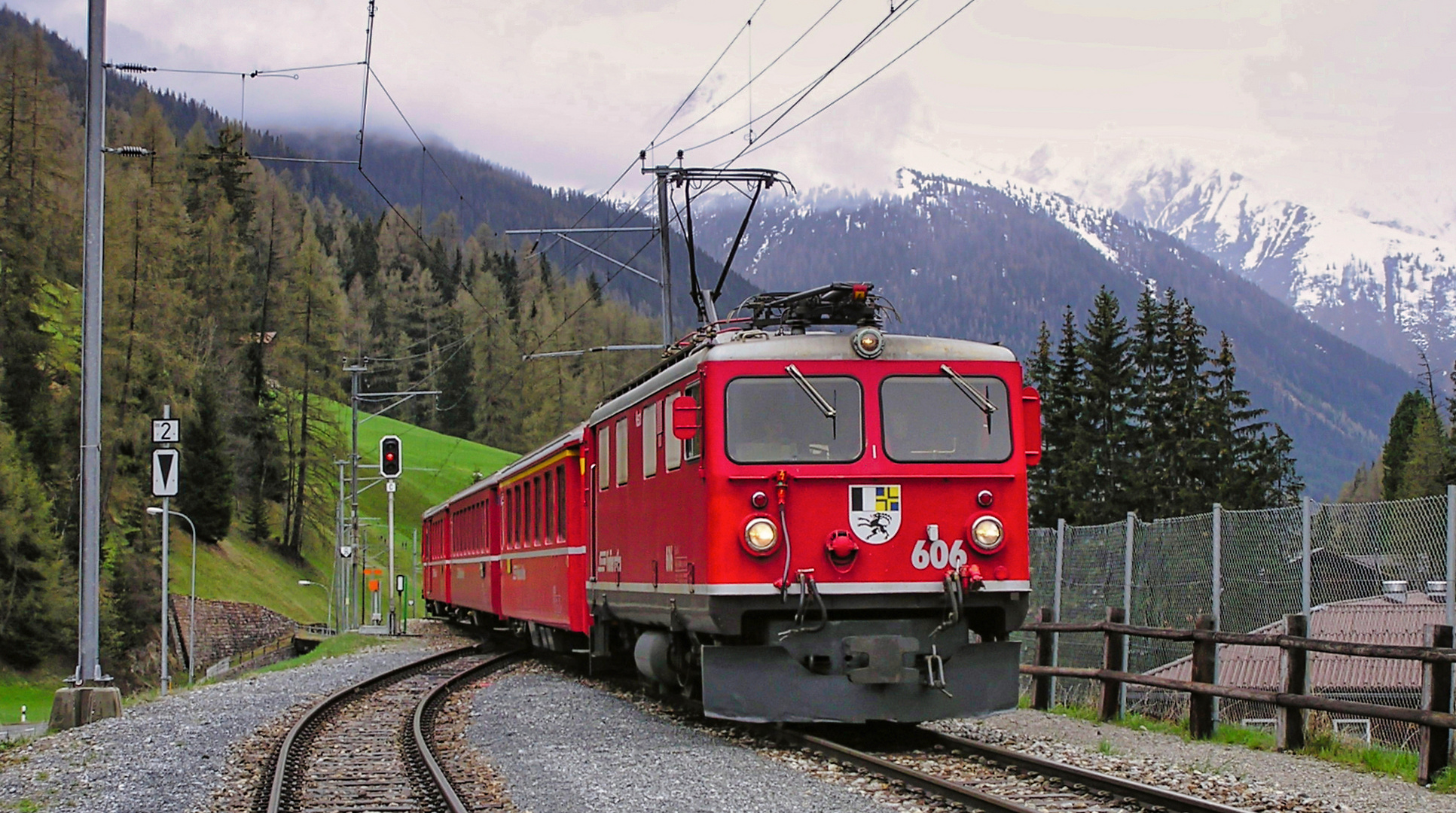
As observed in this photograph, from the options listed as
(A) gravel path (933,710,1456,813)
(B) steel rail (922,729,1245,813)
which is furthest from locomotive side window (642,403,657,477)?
(B) steel rail (922,729,1245,813)

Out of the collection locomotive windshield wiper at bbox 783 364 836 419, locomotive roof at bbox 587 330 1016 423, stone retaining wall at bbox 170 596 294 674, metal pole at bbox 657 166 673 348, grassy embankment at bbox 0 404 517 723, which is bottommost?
stone retaining wall at bbox 170 596 294 674

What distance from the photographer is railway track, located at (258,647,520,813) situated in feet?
32.6

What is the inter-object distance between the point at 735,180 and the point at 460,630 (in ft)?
58.0

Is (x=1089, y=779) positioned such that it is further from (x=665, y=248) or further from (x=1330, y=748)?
(x=665, y=248)

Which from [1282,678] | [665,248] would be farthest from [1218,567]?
[665,248]

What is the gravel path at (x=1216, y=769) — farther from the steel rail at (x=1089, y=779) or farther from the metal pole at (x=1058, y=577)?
the metal pole at (x=1058, y=577)

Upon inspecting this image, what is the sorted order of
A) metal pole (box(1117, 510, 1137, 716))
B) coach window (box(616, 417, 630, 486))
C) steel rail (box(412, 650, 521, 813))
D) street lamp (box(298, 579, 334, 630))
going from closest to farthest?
steel rail (box(412, 650, 521, 813)) < coach window (box(616, 417, 630, 486)) < metal pole (box(1117, 510, 1137, 716)) < street lamp (box(298, 579, 334, 630))

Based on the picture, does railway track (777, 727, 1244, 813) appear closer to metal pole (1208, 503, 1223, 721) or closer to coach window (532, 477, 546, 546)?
metal pole (1208, 503, 1223, 721)

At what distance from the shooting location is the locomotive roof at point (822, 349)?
11930 millimetres

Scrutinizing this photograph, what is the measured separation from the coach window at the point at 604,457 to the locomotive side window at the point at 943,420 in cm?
427

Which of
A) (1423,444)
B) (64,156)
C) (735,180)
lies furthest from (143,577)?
(1423,444)

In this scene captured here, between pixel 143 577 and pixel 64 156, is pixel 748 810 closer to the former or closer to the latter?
pixel 64 156

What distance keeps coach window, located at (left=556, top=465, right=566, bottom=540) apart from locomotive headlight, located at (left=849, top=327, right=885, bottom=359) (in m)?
6.81

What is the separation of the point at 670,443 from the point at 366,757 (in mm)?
3336
